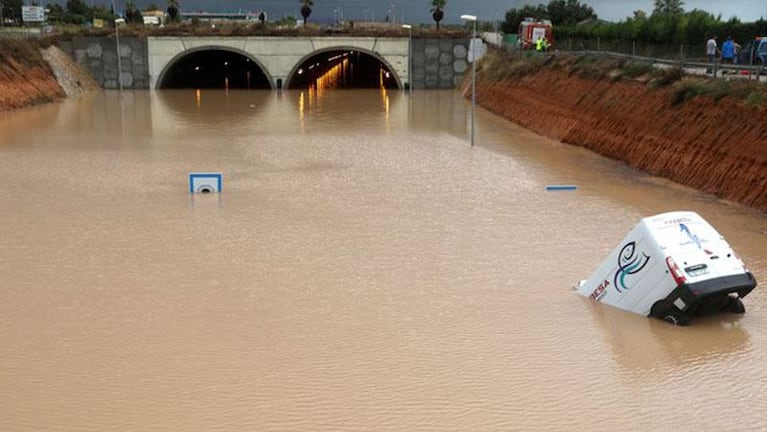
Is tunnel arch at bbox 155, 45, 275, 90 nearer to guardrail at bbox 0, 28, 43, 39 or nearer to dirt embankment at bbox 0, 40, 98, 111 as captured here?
dirt embankment at bbox 0, 40, 98, 111

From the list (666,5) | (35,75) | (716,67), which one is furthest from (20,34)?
(666,5)

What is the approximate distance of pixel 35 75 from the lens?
168 feet

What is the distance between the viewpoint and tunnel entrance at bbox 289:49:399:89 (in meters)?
70.2

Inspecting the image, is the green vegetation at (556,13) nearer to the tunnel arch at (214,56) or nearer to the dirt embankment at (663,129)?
the tunnel arch at (214,56)

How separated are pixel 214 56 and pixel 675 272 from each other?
66236mm

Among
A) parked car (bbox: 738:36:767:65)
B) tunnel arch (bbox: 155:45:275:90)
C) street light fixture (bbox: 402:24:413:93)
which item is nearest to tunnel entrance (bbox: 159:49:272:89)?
tunnel arch (bbox: 155:45:275:90)

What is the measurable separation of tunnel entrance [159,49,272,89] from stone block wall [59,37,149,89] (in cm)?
514

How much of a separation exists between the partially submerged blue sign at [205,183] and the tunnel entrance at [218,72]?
4766 cm

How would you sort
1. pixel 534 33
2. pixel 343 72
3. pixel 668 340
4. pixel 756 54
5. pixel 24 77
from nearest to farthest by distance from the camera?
pixel 668 340 → pixel 756 54 → pixel 24 77 → pixel 534 33 → pixel 343 72

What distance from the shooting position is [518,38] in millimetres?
60750

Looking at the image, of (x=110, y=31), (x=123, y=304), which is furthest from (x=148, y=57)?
(x=123, y=304)

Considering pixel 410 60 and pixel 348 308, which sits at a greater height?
pixel 410 60

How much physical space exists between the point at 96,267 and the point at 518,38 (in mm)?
51474

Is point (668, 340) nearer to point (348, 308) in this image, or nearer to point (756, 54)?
point (348, 308)
